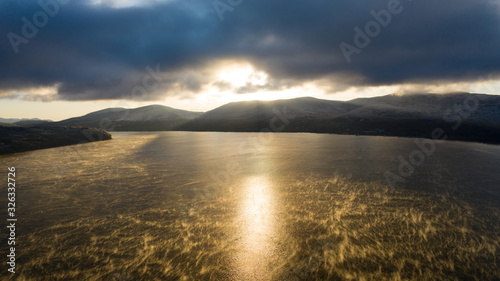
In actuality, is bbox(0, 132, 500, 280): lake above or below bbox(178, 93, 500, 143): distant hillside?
below

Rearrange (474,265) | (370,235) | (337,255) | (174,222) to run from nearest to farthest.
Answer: (474,265) → (337,255) → (370,235) → (174,222)

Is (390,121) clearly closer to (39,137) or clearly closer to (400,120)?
(400,120)

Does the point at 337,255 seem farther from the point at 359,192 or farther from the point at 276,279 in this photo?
the point at 359,192

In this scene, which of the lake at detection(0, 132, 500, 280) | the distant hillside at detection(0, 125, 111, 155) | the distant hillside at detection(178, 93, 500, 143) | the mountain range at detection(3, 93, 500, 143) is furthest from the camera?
the mountain range at detection(3, 93, 500, 143)

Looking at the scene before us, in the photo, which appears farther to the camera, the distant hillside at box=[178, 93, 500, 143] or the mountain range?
the mountain range

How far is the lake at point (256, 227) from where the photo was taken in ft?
16.7

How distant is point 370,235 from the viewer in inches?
256

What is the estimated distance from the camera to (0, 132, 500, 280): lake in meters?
5.09

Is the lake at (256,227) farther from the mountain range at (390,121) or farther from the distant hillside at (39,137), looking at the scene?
the mountain range at (390,121)

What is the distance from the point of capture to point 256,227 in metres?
7.06

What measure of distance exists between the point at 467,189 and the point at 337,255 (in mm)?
10215

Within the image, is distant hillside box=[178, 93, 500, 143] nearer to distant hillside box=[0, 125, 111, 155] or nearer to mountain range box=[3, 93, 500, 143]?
mountain range box=[3, 93, 500, 143]

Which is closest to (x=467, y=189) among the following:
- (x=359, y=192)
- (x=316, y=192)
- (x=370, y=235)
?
(x=359, y=192)

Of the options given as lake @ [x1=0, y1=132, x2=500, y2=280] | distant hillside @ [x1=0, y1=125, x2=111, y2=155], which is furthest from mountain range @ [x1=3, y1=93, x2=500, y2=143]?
distant hillside @ [x1=0, y1=125, x2=111, y2=155]
